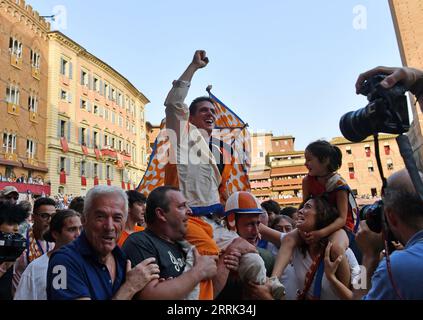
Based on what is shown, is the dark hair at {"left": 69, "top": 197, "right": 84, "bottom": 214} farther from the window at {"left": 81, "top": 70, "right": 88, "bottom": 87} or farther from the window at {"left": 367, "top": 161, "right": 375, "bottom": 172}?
the window at {"left": 367, "top": 161, "right": 375, "bottom": 172}

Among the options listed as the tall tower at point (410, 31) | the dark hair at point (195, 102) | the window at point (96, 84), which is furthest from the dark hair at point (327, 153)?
the window at point (96, 84)

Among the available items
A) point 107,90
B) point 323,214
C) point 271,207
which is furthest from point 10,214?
point 107,90

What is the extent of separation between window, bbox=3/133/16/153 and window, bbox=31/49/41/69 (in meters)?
6.96

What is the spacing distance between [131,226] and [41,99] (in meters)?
31.4

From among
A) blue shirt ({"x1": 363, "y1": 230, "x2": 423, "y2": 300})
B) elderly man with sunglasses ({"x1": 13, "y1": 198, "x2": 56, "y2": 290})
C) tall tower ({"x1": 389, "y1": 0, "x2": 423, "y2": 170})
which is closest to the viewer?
blue shirt ({"x1": 363, "y1": 230, "x2": 423, "y2": 300})

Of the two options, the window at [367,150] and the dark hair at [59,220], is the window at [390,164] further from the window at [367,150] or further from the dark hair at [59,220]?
the dark hair at [59,220]

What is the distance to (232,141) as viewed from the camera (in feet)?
13.5

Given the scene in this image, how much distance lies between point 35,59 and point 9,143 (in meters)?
8.43

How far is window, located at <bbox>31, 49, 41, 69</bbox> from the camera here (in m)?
30.3

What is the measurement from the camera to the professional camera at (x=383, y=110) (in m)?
1.49

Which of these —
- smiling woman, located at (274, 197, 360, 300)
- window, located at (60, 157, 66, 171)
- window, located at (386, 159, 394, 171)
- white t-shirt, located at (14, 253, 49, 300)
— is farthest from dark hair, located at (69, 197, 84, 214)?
window, located at (386, 159, 394, 171)

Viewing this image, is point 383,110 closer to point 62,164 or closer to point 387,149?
point 62,164
